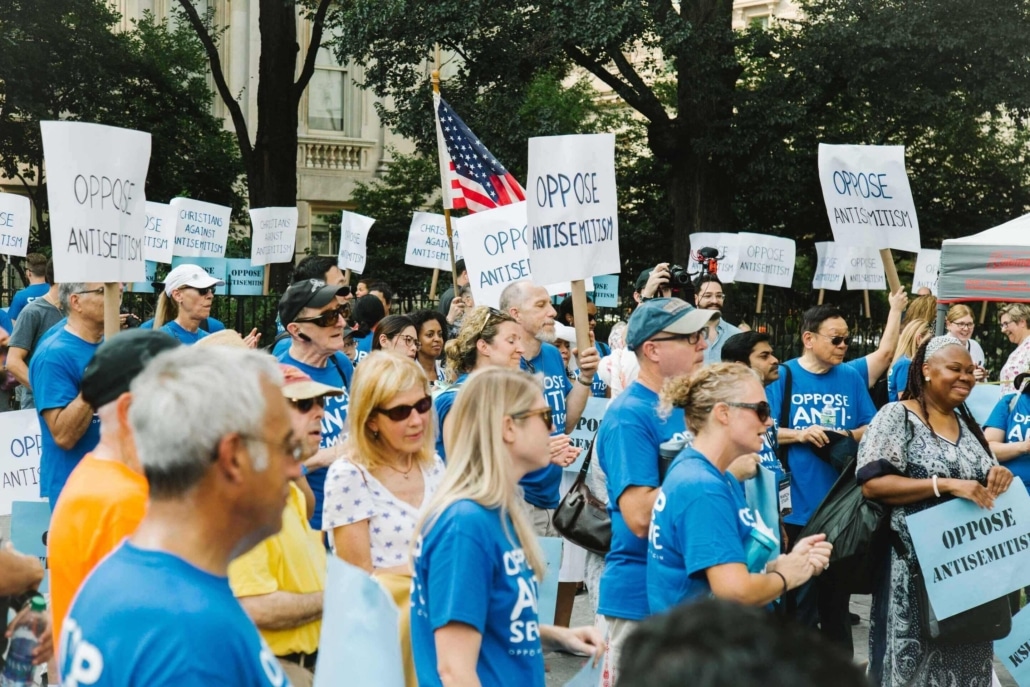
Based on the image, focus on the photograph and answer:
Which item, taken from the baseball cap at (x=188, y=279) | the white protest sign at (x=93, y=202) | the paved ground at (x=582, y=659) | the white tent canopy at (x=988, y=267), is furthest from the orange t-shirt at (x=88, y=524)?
the white tent canopy at (x=988, y=267)

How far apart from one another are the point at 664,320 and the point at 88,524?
2432 mm

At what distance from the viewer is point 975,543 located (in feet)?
18.1

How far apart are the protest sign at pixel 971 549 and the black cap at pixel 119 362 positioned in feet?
11.5

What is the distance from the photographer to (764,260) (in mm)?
16484

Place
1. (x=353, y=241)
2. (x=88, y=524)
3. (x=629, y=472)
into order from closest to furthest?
1. (x=88, y=524)
2. (x=629, y=472)
3. (x=353, y=241)

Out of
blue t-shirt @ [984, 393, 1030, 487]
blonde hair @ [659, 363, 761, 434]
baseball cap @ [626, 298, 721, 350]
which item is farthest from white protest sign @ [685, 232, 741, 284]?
blonde hair @ [659, 363, 761, 434]

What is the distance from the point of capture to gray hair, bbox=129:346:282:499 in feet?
6.91

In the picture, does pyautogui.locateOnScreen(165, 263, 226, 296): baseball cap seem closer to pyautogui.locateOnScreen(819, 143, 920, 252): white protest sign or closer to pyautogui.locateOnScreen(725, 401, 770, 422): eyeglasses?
pyautogui.locateOnScreen(819, 143, 920, 252): white protest sign

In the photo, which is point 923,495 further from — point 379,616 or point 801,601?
point 379,616

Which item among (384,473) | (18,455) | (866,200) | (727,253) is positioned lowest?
(18,455)

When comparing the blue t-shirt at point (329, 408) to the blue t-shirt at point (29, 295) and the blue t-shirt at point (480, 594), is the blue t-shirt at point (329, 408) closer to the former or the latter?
the blue t-shirt at point (480, 594)

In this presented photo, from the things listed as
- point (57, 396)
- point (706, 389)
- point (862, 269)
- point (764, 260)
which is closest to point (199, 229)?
point (764, 260)

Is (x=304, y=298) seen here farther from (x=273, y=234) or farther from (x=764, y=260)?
(x=273, y=234)

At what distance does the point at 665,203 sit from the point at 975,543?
19.8m
